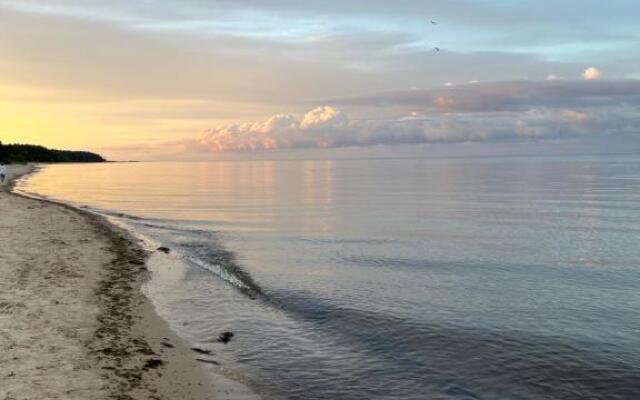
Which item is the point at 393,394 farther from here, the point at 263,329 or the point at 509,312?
the point at 509,312

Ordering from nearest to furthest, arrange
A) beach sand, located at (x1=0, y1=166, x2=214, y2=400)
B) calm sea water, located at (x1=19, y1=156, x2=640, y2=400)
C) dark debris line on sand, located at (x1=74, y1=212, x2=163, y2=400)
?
beach sand, located at (x1=0, y1=166, x2=214, y2=400), dark debris line on sand, located at (x1=74, y1=212, x2=163, y2=400), calm sea water, located at (x1=19, y1=156, x2=640, y2=400)

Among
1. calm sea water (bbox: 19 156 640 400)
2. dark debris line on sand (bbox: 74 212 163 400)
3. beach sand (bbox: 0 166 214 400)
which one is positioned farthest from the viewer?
calm sea water (bbox: 19 156 640 400)

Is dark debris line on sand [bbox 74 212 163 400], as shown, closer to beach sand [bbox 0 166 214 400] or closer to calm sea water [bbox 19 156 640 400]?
beach sand [bbox 0 166 214 400]

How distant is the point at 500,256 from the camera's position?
28906 mm

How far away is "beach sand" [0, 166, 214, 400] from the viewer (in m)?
10.6

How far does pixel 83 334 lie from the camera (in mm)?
13555

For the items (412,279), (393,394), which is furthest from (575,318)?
(393,394)

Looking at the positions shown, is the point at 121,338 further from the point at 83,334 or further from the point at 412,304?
the point at 412,304

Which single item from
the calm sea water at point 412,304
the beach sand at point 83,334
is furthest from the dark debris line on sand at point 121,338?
the calm sea water at point 412,304

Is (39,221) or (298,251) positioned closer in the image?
(298,251)

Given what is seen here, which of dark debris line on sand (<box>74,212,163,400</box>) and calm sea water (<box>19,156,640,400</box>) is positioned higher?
dark debris line on sand (<box>74,212,163,400</box>)

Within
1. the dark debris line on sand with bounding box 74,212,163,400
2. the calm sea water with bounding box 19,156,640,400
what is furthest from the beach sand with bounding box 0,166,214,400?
the calm sea water with bounding box 19,156,640,400

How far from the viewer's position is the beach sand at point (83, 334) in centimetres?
1058

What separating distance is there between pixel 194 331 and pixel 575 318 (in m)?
12.2
